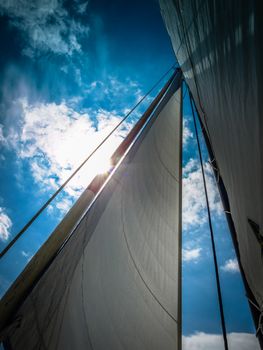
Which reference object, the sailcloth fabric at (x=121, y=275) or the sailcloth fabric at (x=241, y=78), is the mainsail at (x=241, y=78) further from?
the sailcloth fabric at (x=121, y=275)

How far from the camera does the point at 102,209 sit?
2.19 meters

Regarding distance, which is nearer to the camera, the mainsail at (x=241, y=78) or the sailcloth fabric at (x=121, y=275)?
the mainsail at (x=241, y=78)

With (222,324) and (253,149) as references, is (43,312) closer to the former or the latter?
(253,149)

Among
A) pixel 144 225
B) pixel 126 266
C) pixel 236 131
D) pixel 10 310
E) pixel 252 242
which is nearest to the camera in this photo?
pixel 10 310

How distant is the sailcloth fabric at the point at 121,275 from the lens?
54.9 inches

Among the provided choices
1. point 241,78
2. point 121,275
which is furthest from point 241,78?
point 121,275

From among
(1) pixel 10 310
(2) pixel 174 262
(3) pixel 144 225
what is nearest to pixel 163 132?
(3) pixel 144 225

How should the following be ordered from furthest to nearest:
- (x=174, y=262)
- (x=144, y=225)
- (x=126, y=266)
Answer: (x=174, y=262) → (x=144, y=225) → (x=126, y=266)

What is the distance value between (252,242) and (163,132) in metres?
3.55

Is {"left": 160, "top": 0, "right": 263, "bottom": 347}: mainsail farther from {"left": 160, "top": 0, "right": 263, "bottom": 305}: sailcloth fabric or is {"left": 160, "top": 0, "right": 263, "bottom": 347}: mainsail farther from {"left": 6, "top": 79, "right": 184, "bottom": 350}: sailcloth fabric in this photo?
{"left": 6, "top": 79, "right": 184, "bottom": 350}: sailcloth fabric

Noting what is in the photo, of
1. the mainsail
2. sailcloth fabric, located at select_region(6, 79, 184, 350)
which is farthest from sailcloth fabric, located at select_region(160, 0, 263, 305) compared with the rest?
sailcloth fabric, located at select_region(6, 79, 184, 350)

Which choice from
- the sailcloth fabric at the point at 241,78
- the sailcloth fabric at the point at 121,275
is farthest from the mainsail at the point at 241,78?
the sailcloth fabric at the point at 121,275

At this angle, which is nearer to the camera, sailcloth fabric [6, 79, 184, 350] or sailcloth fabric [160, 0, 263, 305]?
sailcloth fabric [160, 0, 263, 305]

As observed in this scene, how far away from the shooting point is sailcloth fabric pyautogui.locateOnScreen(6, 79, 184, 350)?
1.40m
